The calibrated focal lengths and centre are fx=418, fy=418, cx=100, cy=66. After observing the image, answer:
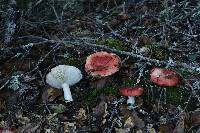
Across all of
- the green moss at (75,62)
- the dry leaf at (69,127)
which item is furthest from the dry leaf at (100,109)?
the green moss at (75,62)

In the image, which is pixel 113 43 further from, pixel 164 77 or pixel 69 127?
pixel 69 127

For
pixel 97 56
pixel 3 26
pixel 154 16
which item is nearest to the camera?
pixel 97 56

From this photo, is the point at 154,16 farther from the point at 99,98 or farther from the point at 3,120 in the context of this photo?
the point at 3,120

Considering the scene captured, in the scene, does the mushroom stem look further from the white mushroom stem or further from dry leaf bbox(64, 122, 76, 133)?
the white mushroom stem

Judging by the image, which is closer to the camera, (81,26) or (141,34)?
(141,34)

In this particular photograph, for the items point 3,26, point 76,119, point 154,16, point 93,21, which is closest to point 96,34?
point 93,21

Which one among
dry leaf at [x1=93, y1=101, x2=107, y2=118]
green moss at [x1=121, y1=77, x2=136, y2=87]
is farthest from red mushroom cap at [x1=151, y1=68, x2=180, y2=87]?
dry leaf at [x1=93, y1=101, x2=107, y2=118]
